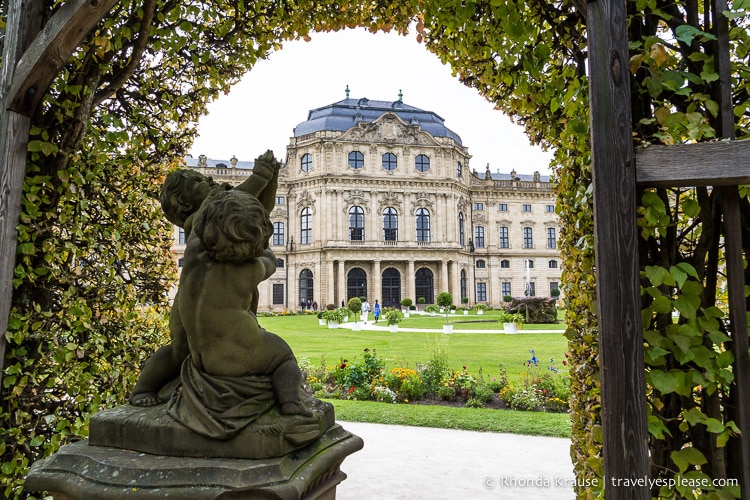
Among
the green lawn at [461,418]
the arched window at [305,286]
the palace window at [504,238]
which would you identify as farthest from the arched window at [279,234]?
the green lawn at [461,418]

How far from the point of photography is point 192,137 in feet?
13.4

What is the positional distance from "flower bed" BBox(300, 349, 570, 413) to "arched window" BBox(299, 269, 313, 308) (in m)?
Result: 28.9

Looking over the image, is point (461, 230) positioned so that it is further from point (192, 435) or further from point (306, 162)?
point (192, 435)

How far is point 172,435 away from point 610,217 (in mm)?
1729

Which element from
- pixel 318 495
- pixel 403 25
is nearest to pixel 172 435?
pixel 318 495

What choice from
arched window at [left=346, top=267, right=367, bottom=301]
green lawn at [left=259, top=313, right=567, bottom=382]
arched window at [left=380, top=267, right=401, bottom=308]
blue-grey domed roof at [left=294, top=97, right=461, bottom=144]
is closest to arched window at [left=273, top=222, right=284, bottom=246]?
arched window at [left=346, top=267, right=367, bottom=301]

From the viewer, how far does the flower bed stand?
251 inches

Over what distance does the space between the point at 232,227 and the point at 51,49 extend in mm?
1778

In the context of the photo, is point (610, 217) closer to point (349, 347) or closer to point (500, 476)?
point (500, 476)

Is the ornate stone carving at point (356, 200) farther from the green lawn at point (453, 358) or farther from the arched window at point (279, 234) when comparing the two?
the green lawn at point (453, 358)

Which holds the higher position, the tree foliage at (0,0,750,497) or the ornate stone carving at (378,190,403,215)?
the ornate stone carving at (378,190,403,215)

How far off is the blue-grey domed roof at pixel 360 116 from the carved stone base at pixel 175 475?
3683 cm

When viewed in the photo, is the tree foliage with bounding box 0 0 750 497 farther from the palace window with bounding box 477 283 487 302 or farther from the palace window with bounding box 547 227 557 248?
the palace window with bounding box 547 227 557 248

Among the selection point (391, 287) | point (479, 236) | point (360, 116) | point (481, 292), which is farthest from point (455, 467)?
point (479, 236)
